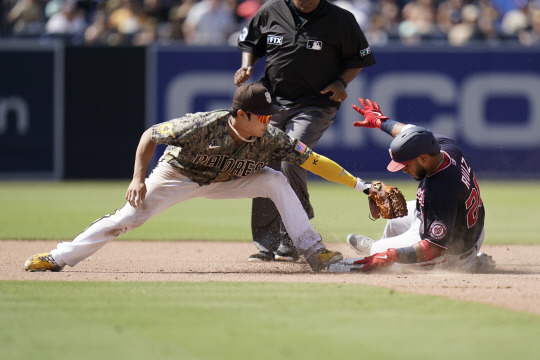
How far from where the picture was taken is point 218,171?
6.72m

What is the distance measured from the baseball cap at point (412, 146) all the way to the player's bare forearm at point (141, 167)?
5.65ft

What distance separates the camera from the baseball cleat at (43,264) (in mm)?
6688

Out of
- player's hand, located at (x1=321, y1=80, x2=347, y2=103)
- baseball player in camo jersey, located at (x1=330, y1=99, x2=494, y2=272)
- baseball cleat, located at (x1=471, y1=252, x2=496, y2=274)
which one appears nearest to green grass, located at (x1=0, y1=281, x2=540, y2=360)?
baseball player in camo jersey, located at (x1=330, y1=99, x2=494, y2=272)

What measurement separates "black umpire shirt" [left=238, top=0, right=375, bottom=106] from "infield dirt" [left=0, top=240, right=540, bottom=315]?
4.95ft

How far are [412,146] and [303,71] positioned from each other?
1652mm

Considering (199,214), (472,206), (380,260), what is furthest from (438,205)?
(199,214)

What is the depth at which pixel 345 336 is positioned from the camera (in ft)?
14.5

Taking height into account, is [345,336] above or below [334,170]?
below

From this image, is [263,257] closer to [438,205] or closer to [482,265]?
[482,265]

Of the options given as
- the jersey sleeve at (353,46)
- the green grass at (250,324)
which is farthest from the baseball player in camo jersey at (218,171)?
the jersey sleeve at (353,46)

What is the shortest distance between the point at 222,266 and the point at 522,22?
11.6 m

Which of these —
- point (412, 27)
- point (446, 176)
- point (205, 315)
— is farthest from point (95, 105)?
point (205, 315)

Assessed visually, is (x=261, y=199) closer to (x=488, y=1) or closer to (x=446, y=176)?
(x=446, y=176)

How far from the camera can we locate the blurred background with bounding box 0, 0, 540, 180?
16.0 metres
